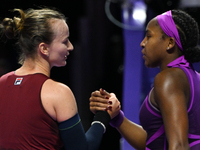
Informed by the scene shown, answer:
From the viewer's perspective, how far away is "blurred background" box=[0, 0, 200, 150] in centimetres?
298

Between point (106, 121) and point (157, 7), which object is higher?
point (157, 7)

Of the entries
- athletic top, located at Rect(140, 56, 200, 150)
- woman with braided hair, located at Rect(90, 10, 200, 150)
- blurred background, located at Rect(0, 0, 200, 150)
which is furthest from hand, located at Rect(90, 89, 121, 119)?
blurred background, located at Rect(0, 0, 200, 150)

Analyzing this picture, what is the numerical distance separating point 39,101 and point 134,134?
70 cm

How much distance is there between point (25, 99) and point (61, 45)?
0.30 metres

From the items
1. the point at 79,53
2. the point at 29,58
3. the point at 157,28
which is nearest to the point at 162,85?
the point at 157,28

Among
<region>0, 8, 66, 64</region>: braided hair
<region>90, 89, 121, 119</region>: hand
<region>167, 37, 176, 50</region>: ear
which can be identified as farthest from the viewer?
<region>90, 89, 121, 119</region>: hand

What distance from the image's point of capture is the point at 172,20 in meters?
1.34

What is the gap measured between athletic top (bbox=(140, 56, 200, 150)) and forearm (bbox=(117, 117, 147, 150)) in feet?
0.60

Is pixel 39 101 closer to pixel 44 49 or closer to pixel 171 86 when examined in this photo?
pixel 44 49

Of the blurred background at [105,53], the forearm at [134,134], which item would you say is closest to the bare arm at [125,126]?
the forearm at [134,134]

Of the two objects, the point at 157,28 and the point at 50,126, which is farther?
the point at 157,28

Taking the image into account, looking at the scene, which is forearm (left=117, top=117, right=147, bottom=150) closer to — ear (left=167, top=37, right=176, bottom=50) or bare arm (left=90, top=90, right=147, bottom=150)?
bare arm (left=90, top=90, right=147, bottom=150)

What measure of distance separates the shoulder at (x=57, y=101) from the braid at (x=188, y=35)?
595 millimetres

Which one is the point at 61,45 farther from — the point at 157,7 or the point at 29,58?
the point at 157,7
